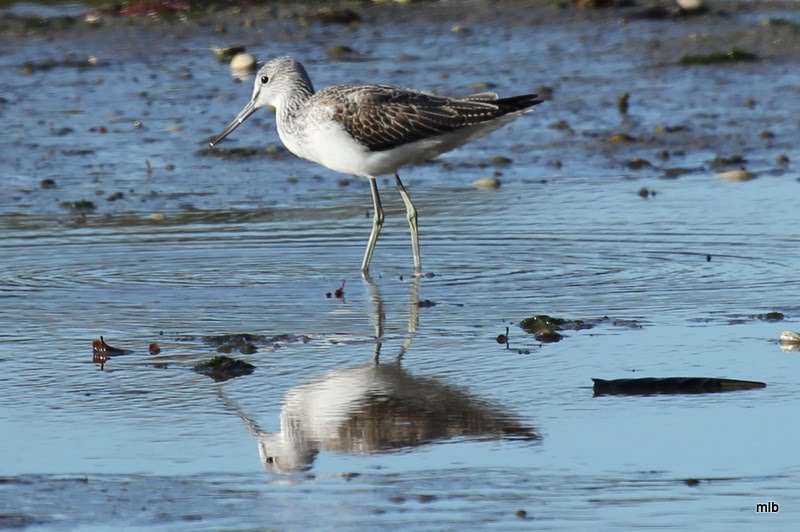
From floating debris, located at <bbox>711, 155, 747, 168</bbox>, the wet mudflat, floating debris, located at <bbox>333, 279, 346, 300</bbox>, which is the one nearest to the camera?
the wet mudflat

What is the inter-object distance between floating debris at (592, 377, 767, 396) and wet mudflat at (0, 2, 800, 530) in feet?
0.28

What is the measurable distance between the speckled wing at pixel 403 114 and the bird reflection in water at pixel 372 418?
273cm

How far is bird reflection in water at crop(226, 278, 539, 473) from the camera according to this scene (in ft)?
17.6

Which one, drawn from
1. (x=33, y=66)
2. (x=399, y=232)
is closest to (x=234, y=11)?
(x=33, y=66)

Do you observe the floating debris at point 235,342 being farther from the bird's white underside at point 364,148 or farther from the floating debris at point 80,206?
the floating debris at point 80,206

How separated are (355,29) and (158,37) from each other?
6.73 ft

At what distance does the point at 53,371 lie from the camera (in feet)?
21.1

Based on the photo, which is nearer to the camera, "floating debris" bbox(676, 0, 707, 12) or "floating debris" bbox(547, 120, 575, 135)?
"floating debris" bbox(547, 120, 575, 135)

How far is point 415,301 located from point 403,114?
163cm

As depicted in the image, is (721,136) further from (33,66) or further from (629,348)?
(33,66)

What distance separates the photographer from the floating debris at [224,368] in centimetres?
634

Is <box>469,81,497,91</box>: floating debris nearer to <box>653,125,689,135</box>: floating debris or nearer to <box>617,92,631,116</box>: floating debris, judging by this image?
<box>617,92,631,116</box>: floating debris

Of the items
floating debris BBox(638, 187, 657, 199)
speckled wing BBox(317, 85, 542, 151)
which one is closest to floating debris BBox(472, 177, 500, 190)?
floating debris BBox(638, 187, 657, 199)

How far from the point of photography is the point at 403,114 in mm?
8938
